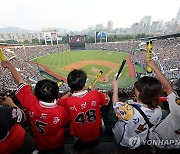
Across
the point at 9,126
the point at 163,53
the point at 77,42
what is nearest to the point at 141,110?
the point at 9,126

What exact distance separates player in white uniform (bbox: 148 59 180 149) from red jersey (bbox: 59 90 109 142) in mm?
420

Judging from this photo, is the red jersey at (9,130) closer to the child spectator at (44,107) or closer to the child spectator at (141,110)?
the child spectator at (44,107)

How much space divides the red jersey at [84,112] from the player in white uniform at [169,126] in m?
0.42

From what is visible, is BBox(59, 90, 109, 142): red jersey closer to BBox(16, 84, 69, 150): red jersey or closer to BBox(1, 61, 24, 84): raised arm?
BBox(16, 84, 69, 150): red jersey

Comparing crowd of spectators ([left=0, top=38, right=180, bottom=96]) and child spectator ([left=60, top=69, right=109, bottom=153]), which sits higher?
child spectator ([left=60, top=69, right=109, bottom=153])

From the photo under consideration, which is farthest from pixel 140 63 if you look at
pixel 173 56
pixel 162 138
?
pixel 162 138

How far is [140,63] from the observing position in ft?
52.4

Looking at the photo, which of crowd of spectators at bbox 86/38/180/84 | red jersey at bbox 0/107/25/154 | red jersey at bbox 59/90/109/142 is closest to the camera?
red jersey at bbox 0/107/25/154

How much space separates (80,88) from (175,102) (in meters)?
0.65

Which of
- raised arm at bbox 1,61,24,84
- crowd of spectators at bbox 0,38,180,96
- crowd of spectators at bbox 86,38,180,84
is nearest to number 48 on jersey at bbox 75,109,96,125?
raised arm at bbox 1,61,24,84

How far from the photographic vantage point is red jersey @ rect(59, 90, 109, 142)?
116 centimetres

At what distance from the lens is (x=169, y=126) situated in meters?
1.18

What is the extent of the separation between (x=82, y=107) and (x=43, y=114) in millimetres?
271

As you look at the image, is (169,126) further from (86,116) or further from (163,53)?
(163,53)
